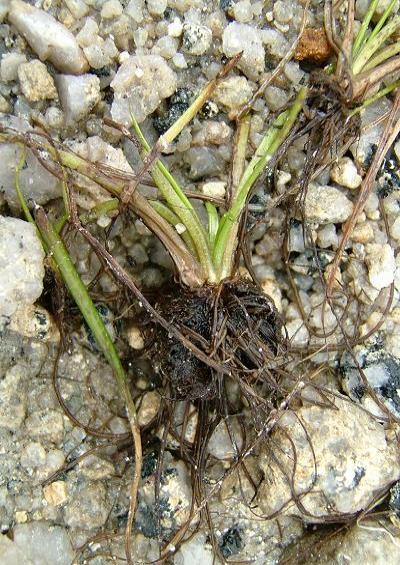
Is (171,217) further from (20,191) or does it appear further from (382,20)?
(382,20)

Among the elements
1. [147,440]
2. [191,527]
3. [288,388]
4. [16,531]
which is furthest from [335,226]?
[16,531]

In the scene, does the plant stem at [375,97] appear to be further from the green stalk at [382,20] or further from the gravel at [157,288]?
the green stalk at [382,20]

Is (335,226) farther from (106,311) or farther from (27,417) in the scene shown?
(27,417)

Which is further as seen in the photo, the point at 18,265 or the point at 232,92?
the point at 232,92

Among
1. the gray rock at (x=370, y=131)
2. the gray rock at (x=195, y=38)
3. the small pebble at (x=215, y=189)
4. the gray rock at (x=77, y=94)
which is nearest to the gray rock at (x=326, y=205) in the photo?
the gray rock at (x=370, y=131)

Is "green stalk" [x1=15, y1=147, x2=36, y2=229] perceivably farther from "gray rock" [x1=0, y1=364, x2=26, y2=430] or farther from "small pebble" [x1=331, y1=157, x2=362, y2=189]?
"small pebble" [x1=331, y1=157, x2=362, y2=189]

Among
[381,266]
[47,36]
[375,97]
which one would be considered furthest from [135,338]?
[375,97]
